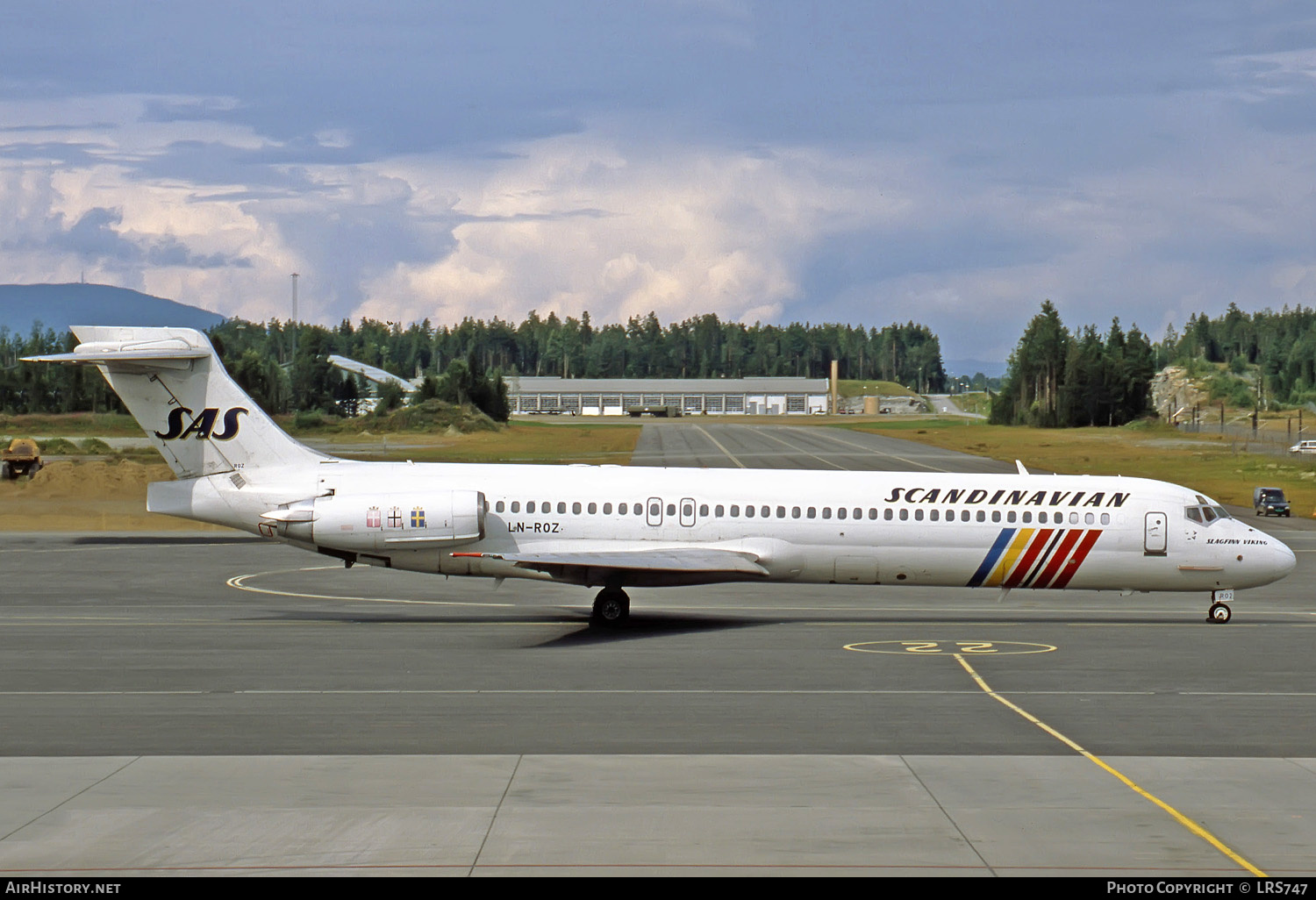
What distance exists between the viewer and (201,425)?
29.8 m

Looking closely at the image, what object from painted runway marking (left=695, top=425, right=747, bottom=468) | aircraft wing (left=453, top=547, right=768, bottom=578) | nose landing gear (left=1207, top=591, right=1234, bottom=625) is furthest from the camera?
painted runway marking (left=695, top=425, right=747, bottom=468)

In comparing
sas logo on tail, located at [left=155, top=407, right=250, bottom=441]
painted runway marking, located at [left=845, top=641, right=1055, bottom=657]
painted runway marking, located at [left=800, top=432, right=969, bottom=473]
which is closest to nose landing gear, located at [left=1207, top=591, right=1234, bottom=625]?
painted runway marking, located at [left=845, top=641, right=1055, bottom=657]

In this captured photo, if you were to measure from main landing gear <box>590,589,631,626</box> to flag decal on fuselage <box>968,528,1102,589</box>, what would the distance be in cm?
792

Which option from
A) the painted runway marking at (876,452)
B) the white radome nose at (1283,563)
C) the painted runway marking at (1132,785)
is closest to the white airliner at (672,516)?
the white radome nose at (1283,563)

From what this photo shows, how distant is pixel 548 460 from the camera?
87.3 meters

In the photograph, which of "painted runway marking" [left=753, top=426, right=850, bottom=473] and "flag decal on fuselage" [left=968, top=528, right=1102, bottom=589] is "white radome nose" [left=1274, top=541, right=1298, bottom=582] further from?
"painted runway marking" [left=753, top=426, right=850, bottom=473]

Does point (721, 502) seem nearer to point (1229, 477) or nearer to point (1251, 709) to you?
point (1251, 709)

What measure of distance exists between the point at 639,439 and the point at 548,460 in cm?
3993

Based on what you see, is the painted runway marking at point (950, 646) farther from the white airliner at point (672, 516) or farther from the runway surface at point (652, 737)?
the white airliner at point (672, 516)

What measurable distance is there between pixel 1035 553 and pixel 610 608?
9585 millimetres

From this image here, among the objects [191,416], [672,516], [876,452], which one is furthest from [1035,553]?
[876,452]

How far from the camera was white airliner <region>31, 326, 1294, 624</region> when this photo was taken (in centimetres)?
2853

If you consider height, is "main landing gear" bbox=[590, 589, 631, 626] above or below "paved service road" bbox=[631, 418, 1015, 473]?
below
